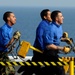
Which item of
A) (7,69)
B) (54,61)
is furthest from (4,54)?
(54,61)

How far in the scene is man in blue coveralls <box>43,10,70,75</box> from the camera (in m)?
11.1

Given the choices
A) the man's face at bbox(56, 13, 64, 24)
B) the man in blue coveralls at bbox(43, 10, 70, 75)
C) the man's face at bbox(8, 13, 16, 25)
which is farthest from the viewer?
the man's face at bbox(8, 13, 16, 25)

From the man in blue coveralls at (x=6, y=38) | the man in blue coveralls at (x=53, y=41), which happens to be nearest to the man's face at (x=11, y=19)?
the man in blue coveralls at (x=6, y=38)

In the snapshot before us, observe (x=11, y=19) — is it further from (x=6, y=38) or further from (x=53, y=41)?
(x=53, y=41)

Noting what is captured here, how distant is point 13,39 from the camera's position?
11094mm

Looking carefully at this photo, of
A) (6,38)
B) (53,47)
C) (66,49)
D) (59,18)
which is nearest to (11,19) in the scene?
(6,38)

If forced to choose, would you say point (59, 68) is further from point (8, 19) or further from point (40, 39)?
point (8, 19)

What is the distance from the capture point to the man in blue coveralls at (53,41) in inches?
437

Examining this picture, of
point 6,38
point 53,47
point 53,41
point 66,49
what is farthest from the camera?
point 6,38

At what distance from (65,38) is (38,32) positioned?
545 mm

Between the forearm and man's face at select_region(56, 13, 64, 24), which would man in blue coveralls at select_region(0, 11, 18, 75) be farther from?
man's face at select_region(56, 13, 64, 24)

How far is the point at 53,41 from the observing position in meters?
11.3

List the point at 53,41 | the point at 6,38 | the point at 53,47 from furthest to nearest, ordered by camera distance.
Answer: the point at 6,38 → the point at 53,41 → the point at 53,47

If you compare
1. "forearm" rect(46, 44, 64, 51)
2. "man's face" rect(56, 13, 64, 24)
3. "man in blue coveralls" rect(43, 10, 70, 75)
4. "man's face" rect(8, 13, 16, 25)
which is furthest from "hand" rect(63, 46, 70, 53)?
"man's face" rect(8, 13, 16, 25)
